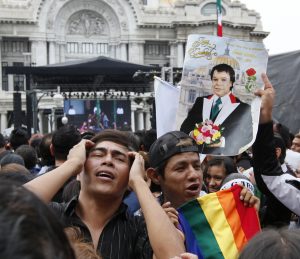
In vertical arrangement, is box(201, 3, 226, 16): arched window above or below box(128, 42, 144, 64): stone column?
above

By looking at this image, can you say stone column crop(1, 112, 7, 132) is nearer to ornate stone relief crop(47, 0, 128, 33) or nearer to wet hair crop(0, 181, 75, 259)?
ornate stone relief crop(47, 0, 128, 33)

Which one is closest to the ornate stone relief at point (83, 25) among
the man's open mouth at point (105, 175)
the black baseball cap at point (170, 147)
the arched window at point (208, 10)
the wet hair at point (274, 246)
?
the arched window at point (208, 10)

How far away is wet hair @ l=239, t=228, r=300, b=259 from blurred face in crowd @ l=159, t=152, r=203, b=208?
4.22ft

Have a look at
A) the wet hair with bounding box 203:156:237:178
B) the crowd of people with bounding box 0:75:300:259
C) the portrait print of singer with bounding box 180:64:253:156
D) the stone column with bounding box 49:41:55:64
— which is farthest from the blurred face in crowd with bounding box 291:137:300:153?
the stone column with bounding box 49:41:55:64

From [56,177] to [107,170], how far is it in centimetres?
25

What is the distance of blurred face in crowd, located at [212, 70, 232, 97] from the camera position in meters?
3.64

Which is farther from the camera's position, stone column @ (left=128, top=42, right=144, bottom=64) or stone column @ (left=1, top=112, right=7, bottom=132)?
stone column @ (left=128, top=42, right=144, bottom=64)

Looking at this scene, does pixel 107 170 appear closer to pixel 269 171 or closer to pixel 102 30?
pixel 269 171

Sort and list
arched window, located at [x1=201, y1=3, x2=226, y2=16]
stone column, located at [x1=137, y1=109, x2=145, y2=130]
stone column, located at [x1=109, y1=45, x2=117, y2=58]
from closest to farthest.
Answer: stone column, located at [x1=137, y1=109, x2=145, y2=130]
stone column, located at [x1=109, y1=45, x2=117, y2=58]
arched window, located at [x1=201, y1=3, x2=226, y2=16]

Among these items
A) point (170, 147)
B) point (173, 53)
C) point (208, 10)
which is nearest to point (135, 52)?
point (173, 53)

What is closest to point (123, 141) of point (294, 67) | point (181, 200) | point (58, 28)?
point (181, 200)

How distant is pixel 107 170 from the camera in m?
2.56

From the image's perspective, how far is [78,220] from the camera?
2482 mm

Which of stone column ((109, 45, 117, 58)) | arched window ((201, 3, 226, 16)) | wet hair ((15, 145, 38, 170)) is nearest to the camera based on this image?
wet hair ((15, 145, 38, 170))
